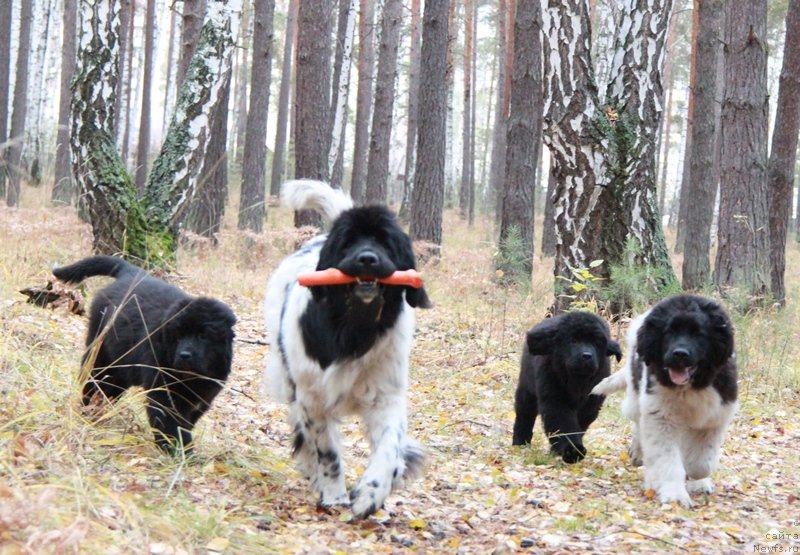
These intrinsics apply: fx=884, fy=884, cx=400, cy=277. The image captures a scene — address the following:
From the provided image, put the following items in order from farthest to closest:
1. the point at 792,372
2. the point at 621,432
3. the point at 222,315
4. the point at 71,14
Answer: the point at 71,14 → the point at 792,372 → the point at 621,432 → the point at 222,315

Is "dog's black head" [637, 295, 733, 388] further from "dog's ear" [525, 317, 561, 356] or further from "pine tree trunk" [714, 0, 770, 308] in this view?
"pine tree trunk" [714, 0, 770, 308]

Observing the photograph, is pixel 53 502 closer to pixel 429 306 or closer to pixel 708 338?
pixel 429 306

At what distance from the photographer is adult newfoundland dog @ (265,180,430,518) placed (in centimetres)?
464

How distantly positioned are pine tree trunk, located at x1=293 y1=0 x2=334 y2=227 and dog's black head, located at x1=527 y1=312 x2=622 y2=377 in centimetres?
933

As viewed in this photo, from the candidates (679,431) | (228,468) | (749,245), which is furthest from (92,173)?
(749,245)

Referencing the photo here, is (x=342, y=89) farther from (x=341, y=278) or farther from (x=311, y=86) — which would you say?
(x=341, y=278)

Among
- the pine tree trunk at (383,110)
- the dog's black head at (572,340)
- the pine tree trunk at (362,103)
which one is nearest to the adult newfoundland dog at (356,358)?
the dog's black head at (572,340)

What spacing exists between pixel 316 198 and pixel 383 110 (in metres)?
15.7

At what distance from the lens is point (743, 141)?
41.0ft

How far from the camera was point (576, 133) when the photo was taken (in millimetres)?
9805

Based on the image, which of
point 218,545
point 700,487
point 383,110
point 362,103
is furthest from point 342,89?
point 218,545

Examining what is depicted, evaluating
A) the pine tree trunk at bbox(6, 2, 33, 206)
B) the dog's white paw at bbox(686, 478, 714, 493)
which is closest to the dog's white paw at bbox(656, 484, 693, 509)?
the dog's white paw at bbox(686, 478, 714, 493)

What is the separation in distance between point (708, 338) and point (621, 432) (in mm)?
2355

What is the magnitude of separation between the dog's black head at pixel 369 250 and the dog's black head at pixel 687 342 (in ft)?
5.53
